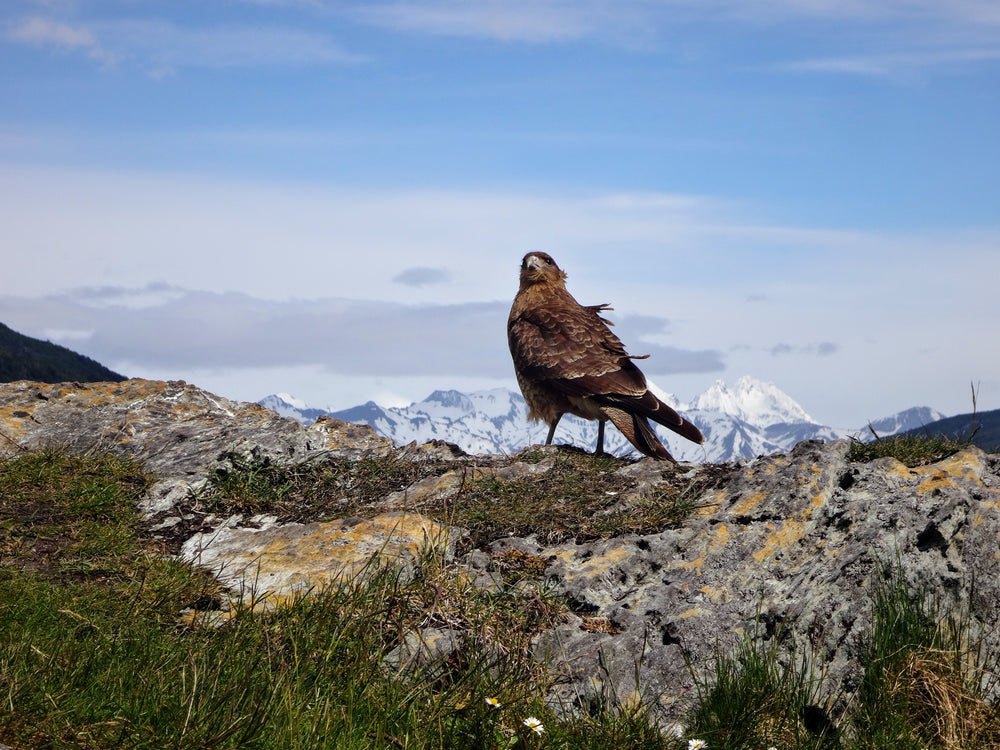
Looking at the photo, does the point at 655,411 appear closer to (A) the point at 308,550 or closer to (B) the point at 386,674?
(A) the point at 308,550

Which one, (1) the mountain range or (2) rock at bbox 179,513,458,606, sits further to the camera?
(1) the mountain range

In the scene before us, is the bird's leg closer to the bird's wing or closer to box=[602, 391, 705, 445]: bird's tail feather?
the bird's wing

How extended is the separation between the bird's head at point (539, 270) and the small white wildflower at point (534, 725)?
9.08m

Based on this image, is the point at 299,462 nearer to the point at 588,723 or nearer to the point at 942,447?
the point at 588,723

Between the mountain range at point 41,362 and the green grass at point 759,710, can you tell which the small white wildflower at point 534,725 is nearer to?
the green grass at point 759,710

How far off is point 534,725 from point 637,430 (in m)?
6.06

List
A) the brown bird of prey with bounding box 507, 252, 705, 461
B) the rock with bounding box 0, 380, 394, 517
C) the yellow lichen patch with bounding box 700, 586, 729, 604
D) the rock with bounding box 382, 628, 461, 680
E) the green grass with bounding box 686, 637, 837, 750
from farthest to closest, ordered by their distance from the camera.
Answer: the brown bird of prey with bounding box 507, 252, 705, 461 → the rock with bounding box 0, 380, 394, 517 → the yellow lichen patch with bounding box 700, 586, 729, 604 → the rock with bounding box 382, 628, 461, 680 → the green grass with bounding box 686, 637, 837, 750

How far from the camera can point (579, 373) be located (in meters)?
10.6

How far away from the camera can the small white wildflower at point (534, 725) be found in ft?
13.2

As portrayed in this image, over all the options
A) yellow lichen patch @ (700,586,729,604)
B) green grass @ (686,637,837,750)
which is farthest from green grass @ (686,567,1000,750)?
yellow lichen patch @ (700,586,729,604)

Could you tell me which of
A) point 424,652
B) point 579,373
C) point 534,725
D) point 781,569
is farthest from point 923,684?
point 579,373

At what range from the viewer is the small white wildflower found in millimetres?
4035

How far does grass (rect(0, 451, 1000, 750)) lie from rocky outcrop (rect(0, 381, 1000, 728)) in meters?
0.14

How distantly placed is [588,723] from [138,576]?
3320 millimetres
